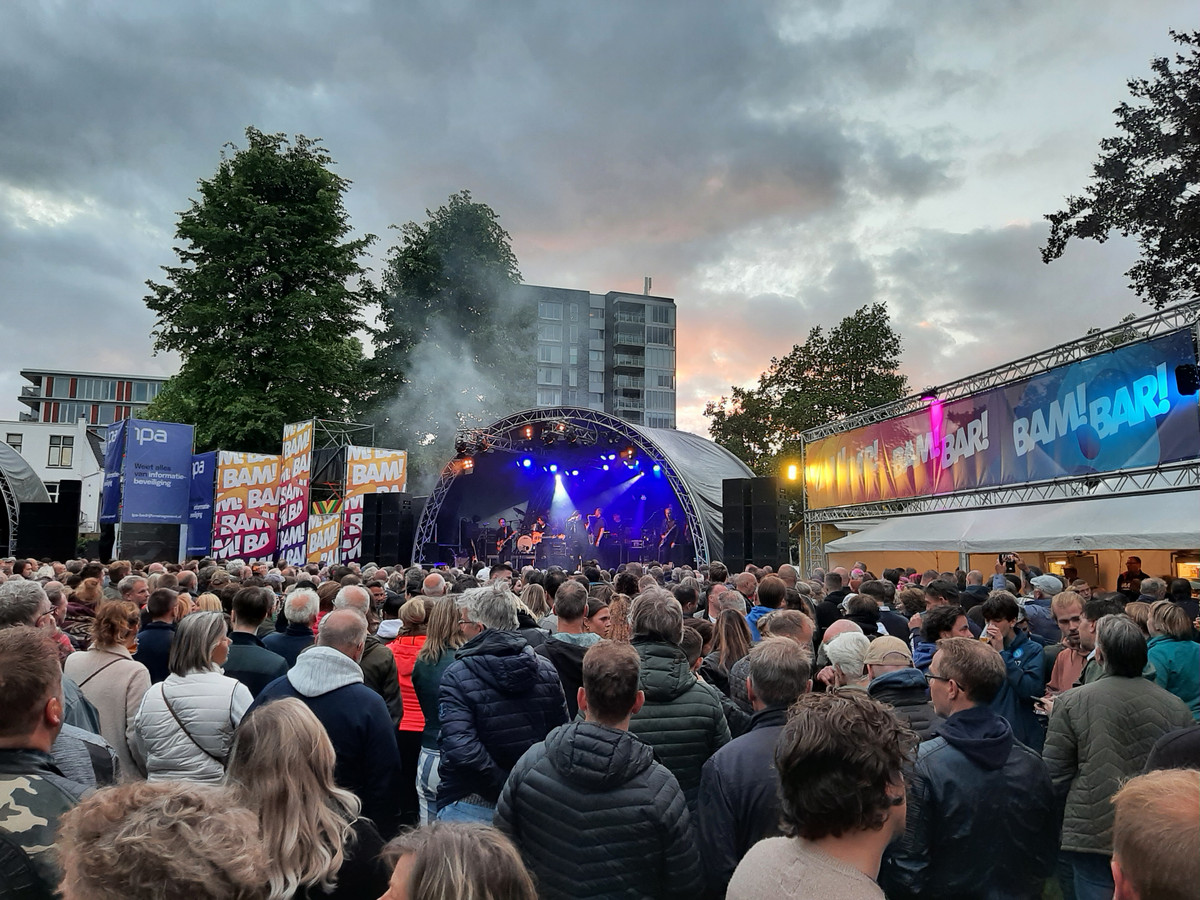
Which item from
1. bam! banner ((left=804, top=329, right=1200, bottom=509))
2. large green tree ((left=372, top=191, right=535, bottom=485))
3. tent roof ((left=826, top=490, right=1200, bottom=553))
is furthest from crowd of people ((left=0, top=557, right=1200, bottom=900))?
large green tree ((left=372, top=191, right=535, bottom=485))

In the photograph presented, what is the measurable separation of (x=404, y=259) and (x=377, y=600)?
27.9 metres

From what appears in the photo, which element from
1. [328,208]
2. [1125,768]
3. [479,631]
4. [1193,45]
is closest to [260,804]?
[479,631]

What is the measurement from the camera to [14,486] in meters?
19.1

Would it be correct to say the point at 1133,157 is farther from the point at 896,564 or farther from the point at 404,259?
the point at 404,259

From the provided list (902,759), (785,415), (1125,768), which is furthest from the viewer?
(785,415)

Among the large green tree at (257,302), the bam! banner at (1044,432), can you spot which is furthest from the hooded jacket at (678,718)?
the large green tree at (257,302)

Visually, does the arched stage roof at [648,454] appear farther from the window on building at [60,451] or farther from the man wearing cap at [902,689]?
the window on building at [60,451]

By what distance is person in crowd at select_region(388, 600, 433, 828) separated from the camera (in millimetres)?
4383

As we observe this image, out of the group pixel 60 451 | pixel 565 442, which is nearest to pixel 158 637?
pixel 565 442

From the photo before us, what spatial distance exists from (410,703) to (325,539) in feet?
49.8

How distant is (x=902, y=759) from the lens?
1801mm

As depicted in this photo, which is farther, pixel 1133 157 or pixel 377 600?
pixel 1133 157

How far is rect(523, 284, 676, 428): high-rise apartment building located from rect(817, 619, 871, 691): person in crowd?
191 ft

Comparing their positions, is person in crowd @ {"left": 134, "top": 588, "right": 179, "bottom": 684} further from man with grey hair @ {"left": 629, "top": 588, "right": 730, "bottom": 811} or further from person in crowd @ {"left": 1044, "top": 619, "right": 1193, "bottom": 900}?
person in crowd @ {"left": 1044, "top": 619, "right": 1193, "bottom": 900}
